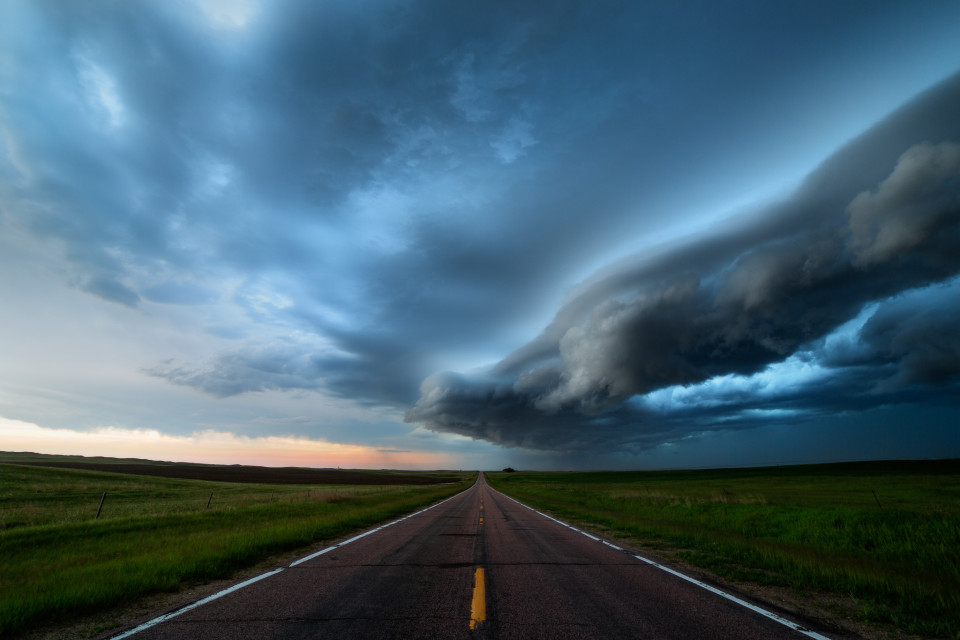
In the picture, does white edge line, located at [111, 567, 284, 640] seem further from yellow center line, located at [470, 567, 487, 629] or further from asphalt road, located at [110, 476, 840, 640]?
yellow center line, located at [470, 567, 487, 629]

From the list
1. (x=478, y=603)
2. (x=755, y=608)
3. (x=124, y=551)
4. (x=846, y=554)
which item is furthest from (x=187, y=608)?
(x=846, y=554)

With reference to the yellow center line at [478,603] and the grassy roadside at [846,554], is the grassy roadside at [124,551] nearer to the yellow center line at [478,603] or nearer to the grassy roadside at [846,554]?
the yellow center line at [478,603]

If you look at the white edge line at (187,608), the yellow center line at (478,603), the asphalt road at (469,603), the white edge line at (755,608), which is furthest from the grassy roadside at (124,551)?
the white edge line at (755,608)

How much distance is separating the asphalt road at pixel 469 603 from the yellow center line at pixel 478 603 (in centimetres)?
2

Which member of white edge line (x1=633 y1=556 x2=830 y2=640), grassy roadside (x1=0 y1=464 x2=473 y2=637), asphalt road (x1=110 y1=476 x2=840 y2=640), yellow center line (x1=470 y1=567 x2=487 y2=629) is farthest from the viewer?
grassy roadside (x1=0 y1=464 x2=473 y2=637)

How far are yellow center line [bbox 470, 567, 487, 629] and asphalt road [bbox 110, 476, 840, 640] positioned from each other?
0.06 feet

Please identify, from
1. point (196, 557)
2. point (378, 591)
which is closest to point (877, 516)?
point (378, 591)

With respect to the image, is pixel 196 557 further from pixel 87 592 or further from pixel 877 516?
pixel 877 516

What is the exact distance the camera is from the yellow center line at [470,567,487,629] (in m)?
5.46

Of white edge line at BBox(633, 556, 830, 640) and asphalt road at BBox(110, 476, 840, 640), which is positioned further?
white edge line at BBox(633, 556, 830, 640)

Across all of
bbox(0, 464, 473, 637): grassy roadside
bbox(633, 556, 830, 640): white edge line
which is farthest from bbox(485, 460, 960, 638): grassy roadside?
bbox(0, 464, 473, 637): grassy roadside

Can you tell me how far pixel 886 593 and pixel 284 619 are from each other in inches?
374

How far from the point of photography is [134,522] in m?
16.4

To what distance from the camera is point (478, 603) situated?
20.3 feet
